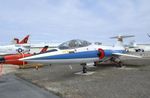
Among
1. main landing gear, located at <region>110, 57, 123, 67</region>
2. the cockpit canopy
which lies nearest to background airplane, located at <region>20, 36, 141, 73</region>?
the cockpit canopy

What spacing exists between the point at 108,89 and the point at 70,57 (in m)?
4.02

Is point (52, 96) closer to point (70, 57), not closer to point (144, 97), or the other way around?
point (144, 97)

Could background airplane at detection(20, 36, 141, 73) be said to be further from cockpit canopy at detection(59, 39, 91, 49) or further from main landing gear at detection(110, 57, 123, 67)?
main landing gear at detection(110, 57, 123, 67)

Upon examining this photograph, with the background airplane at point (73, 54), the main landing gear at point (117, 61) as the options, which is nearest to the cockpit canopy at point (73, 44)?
the background airplane at point (73, 54)

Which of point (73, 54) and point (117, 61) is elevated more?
point (73, 54)

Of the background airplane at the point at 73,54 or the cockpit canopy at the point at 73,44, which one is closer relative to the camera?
the background airplane at the point at 73,54

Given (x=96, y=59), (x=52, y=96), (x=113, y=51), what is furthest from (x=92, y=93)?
(x=113, y=51)

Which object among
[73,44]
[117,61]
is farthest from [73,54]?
[117,61]

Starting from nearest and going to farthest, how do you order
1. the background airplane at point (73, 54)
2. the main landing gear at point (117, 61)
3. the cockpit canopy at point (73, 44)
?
the background airplane at point (73, 54)
the cockpit canopy at point (73, 44)
the main landing gear at point (117, 61)

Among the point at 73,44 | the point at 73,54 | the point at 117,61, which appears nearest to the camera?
the point at 73,54

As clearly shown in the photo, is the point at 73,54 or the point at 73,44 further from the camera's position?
the point at 73,44

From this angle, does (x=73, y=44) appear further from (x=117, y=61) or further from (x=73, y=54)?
(x=117, y=61)

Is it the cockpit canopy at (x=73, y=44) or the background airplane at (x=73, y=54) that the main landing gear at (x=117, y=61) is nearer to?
the background airplane at (x=73, y=54)

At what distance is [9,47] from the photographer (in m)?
31.5
